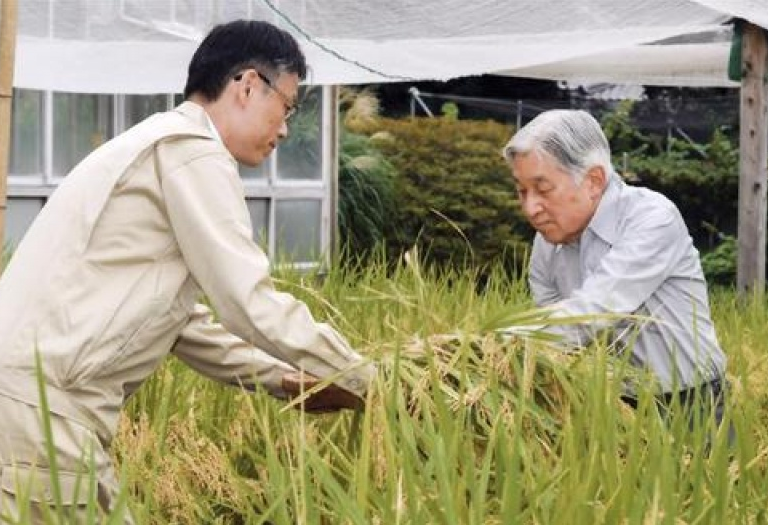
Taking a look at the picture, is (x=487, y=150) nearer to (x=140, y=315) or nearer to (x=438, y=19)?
(x=438, y=19)

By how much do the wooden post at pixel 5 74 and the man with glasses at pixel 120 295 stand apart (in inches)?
35.5

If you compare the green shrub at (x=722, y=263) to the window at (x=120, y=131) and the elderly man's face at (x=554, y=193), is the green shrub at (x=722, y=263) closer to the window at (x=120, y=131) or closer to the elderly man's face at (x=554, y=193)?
the window at (x=120, y=131)

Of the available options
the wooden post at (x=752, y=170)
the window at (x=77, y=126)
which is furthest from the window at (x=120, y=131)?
the wooden post at (x=752, y=170)

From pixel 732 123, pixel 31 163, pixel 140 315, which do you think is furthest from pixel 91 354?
pixel 732 123

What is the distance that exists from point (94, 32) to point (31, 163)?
2039 mm

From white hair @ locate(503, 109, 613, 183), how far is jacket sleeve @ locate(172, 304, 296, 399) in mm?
546

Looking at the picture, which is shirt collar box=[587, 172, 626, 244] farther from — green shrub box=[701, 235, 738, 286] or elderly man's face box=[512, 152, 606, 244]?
green shrub box=[701, 235, 738, 286]

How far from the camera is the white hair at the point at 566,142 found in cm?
280

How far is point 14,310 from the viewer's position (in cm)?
222

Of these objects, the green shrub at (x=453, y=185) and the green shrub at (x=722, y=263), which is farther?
the green shrub at (x=722, y=263)

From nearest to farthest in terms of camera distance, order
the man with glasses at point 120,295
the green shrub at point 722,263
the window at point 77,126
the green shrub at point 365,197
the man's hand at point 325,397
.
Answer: the man with glasses at point 120,295
the man's hand at point 325,397
the window at point 77,126
the green shrub at point 365,197
the green shrub at point 722,263

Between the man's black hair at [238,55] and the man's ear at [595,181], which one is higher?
the man's black hair at [238,55]

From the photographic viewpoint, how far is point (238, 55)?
240 cm

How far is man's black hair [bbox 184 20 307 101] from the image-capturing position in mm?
2398
